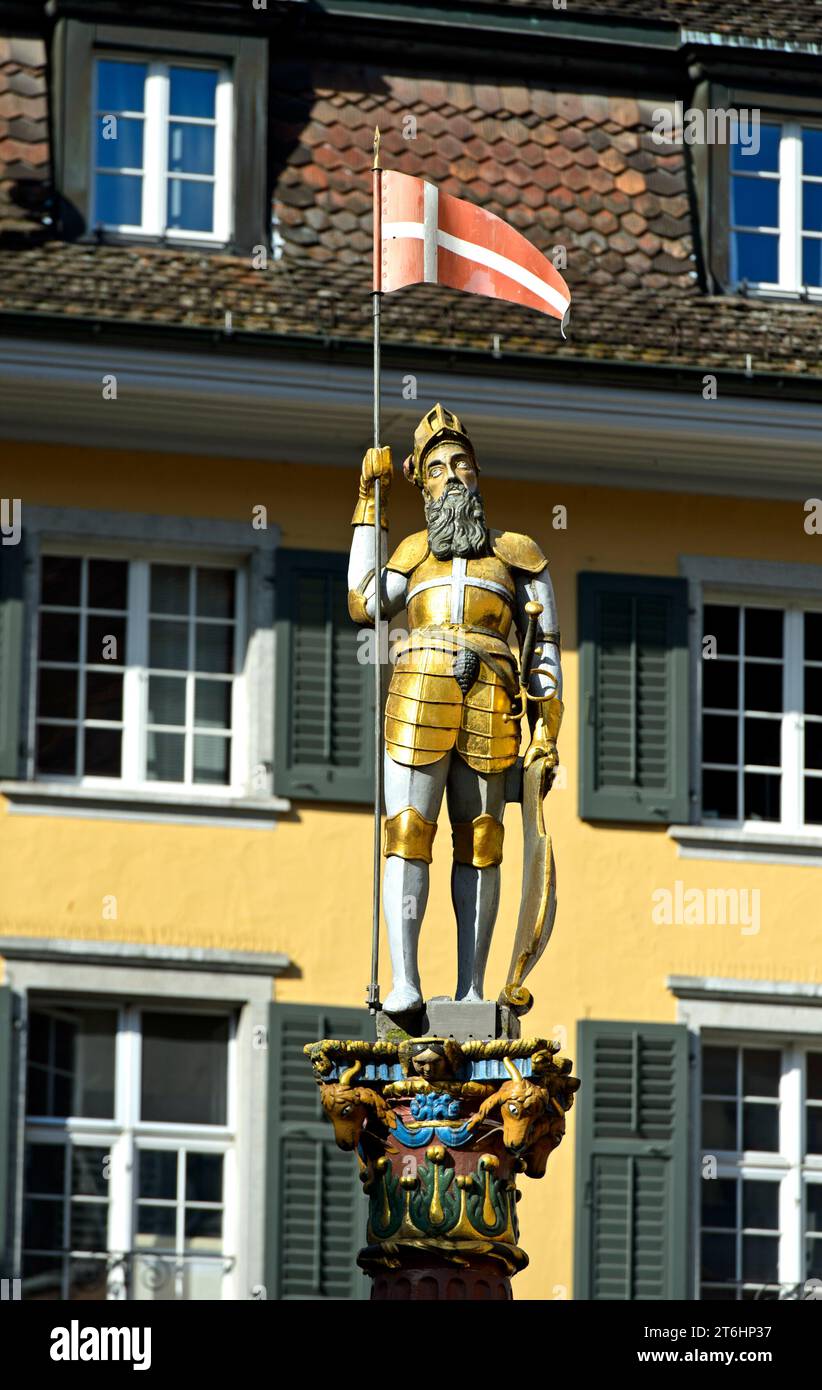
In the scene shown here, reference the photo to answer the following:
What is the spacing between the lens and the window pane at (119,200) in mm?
22078

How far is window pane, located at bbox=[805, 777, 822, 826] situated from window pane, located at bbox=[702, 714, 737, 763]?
47 cm

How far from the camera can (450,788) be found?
15.3m

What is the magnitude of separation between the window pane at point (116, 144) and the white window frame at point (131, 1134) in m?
4.78

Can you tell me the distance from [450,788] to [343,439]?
21.5 feet

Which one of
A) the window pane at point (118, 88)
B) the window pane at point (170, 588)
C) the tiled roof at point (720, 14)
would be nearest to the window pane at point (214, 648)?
the window pane at point (170, 588)

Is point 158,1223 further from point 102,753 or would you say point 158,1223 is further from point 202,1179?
point 102,753

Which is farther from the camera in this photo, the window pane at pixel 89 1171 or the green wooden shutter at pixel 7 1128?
the window pane at pixel 89 1171

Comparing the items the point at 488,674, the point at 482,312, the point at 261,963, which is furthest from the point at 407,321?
the point at 488,674

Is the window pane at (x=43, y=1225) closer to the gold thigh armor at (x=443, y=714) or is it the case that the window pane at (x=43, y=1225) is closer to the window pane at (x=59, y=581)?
the window pane at (x=59, y=581)

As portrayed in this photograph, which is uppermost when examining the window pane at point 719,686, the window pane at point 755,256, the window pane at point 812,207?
the window pane at point 812,207

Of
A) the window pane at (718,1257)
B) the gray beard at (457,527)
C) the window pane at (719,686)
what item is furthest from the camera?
the window pane at (719,686)

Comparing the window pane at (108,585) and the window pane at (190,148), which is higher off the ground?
the window pane at (190,148)

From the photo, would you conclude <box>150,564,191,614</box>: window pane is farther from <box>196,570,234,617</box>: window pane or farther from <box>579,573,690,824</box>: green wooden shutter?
<box>579,573,690,824</box>: green wooden shutter

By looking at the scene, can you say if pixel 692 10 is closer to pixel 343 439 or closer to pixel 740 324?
pixel 740 324
